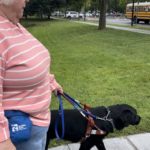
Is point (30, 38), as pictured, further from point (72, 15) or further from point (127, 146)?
point (72, 15)

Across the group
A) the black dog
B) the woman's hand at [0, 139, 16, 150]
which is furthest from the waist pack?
the black dog

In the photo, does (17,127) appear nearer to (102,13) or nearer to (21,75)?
(21,75)

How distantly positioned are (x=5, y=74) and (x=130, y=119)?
1829 millimetres

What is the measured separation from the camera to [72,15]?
139 feet

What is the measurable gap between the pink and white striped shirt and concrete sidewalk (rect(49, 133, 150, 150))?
1.57m

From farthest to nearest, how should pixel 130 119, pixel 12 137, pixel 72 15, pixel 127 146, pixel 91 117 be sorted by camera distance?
pixel 72 15 < pixel 127 146 < pixel 130 119 < pixel 91 117 < pixel 12 137

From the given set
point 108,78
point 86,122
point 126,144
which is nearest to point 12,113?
point 86,122

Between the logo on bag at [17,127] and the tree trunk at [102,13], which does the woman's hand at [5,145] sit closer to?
the logo on bag at [17,127]

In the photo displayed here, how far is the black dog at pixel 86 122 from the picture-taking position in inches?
91.7

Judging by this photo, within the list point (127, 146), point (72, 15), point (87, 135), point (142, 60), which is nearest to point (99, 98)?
point (127, 146)

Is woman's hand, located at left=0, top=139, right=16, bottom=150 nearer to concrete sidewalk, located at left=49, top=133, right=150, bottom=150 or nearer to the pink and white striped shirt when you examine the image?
the pink and white striped shirt

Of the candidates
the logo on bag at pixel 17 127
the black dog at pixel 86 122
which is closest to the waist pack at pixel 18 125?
the logo on bag at pixel 17 127

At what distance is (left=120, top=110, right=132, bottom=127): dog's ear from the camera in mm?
2455

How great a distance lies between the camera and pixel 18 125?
1.25 metres
